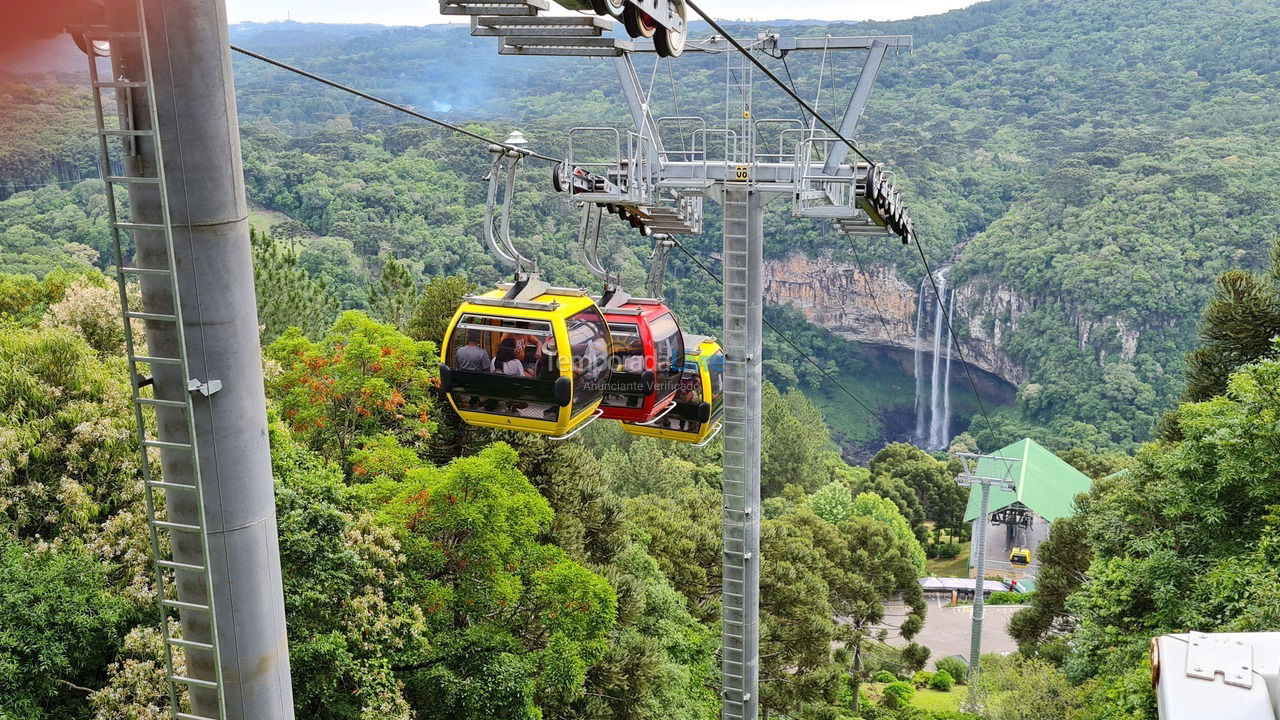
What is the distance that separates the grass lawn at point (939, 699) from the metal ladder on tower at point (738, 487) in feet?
64.8

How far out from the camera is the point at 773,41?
12.4 metres

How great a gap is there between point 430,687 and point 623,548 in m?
6.73

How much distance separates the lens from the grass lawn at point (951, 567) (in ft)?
171

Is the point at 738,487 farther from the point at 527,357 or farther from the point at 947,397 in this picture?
the point at 947,397

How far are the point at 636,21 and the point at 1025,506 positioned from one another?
5216cm

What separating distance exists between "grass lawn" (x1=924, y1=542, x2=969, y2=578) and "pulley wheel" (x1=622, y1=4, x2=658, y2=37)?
4933cm

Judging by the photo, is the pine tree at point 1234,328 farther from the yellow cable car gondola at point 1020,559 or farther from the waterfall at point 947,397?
the waterfall at point 947,397

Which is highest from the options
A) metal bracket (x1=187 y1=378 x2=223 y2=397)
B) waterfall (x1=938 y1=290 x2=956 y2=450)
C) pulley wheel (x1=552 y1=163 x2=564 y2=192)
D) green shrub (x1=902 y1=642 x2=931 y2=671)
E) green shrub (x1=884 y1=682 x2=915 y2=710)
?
metal bracket (x1=187 y1=378 x2=223 y2=397)

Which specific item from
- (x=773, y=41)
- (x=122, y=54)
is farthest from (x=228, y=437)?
(x=773, y=41)

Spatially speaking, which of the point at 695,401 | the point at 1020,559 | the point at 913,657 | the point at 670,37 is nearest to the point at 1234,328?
the point at 695,401

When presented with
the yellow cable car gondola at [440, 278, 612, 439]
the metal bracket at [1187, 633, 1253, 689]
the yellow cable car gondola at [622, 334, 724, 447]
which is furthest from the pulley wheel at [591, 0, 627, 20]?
the yellow cable car gondola at [622, 334, 724, 447]

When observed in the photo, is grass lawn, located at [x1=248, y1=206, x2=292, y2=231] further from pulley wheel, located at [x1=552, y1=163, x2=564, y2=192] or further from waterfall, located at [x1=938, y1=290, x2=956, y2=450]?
pulley wheel, located at [x1=552, y1=163, x2=564, y2=192]

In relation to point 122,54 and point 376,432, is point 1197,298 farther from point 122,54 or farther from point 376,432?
point 122,54

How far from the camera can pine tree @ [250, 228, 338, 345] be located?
1073 inches
